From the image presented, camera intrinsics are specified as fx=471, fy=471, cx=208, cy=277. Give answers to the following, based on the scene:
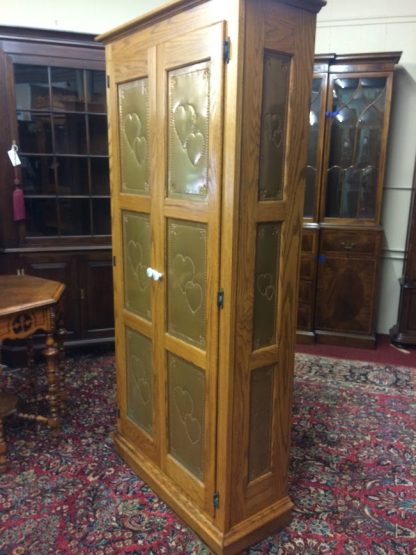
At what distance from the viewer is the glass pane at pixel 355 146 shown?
3.61 meters

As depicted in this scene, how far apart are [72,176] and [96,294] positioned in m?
0.89

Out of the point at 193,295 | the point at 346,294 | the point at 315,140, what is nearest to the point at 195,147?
the point at 193,295

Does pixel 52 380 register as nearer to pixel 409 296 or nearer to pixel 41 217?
pixel 41 217

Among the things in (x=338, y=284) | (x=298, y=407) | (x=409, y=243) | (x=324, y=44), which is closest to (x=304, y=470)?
(x=298, y=407)

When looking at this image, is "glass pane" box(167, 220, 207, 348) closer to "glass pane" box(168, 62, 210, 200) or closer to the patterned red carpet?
"glass pane" box(168, 62, 210, 200)

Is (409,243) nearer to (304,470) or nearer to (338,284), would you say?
(338,284)

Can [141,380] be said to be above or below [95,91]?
below

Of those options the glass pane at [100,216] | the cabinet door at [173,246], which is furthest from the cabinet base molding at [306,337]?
the cabinet door at [173,246]

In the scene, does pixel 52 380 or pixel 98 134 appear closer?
pixel 52 380

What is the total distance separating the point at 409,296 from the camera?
3793 mm

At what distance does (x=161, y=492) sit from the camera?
2.07 meters

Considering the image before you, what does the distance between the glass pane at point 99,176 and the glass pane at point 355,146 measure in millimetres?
1773

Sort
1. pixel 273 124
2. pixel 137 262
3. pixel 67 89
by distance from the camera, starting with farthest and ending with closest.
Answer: pixel 67 89 < pixel 137 262 < pixel 273 124

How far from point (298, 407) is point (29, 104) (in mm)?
2684
